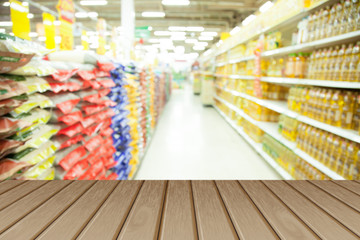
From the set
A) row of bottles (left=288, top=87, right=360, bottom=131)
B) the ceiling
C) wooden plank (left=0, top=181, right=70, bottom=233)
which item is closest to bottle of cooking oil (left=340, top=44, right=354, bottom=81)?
row of bottles (left=288, top=87, right=360, bottom=131)

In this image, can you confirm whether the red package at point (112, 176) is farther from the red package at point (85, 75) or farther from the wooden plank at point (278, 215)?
the wooden plank at point (278, 215)

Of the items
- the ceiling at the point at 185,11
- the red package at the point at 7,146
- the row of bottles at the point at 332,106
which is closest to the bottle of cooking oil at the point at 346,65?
the row of bottles at the point at 332,106

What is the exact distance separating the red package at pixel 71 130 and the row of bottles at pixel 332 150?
218 centimetres

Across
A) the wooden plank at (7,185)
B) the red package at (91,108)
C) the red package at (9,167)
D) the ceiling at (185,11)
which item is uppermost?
the ceiling at (185,11)

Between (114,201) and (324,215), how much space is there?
0.67 m

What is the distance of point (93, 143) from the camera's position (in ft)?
6.31

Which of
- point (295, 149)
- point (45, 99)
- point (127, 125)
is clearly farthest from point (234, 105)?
point (45, 99)

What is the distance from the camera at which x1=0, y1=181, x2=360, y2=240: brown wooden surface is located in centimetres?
67

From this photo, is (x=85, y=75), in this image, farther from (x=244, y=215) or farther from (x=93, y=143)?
(x=244, y=215)

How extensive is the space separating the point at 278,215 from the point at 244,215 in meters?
0.11

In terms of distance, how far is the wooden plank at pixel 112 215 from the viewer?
25.7 inches

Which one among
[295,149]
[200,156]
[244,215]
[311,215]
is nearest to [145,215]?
[244,215]

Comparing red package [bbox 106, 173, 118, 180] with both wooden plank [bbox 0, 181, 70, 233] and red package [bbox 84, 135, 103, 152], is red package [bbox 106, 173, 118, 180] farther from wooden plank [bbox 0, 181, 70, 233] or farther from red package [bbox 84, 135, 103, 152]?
wooden plank [bbox 0, 181, 70, 233]

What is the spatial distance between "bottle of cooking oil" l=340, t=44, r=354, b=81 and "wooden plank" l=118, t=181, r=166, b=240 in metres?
2.08
